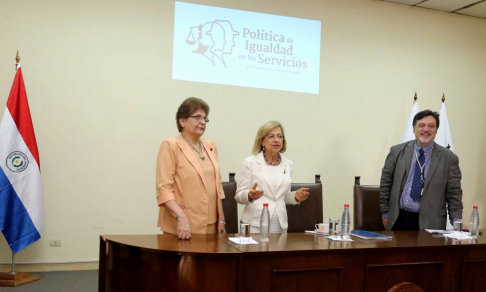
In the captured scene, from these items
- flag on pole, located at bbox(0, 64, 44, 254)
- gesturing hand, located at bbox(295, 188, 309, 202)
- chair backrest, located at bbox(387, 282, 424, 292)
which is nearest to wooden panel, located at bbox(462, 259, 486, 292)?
chair backrest, located at bbox(387, 282, 424, 292)

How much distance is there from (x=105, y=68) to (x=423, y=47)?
362cm

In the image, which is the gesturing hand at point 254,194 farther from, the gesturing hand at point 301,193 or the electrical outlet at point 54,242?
the electrical outlet at point 54,242

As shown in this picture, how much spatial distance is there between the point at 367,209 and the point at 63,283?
103 inches

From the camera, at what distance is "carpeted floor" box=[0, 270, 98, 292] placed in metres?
3.64

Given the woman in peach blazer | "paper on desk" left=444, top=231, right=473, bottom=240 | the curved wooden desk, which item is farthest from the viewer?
"paper on desk" left=444, top=231, right=473, bottom=240

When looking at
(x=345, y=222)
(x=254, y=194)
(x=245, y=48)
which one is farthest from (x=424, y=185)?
(x=245, y=48)

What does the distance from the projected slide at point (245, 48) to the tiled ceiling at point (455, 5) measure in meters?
1.27

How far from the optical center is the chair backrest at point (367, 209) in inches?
149

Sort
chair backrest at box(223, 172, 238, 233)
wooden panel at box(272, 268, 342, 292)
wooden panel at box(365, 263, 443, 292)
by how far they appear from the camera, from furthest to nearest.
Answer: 1. chair backrest at box(223, 172, 238, 233)
2. wooden panel at box(365, 263, 443, 292)
3. wooden panel at box(272, 268, 342, 292)

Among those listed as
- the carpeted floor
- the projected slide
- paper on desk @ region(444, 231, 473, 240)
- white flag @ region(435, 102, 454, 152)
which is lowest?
the carpeted floor

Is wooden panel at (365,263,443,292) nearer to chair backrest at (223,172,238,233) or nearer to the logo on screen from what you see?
chair backrest at (223,172,238,233)

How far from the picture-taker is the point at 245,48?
15.2 ft

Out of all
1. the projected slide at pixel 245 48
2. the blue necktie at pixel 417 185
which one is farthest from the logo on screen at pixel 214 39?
the blue necktie at pixel 417 185

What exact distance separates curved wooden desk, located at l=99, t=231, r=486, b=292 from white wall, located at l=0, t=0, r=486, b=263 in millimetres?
1904
